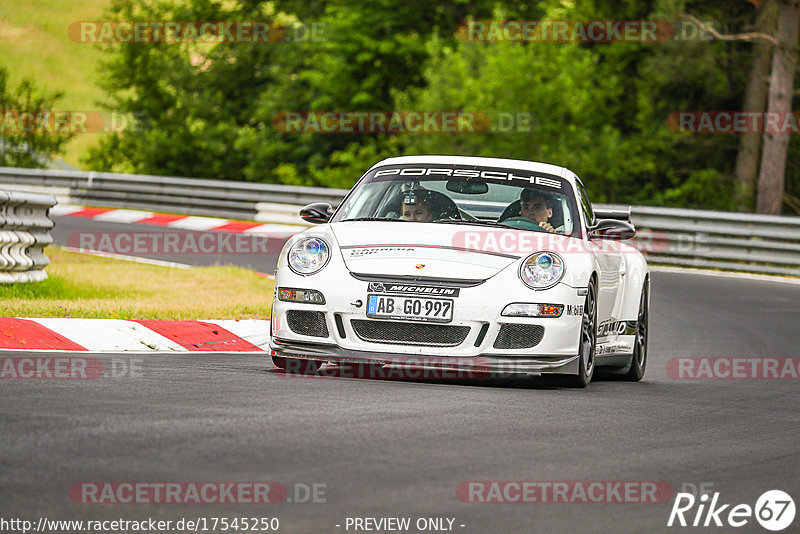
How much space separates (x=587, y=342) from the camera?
851 cm

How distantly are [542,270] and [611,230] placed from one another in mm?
1331

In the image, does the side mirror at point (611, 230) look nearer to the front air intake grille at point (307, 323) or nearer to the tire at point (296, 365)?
the tire at point (296, 365)

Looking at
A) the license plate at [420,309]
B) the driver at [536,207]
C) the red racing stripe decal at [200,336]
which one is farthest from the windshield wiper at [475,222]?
the red racing stripe decal at [200,336]

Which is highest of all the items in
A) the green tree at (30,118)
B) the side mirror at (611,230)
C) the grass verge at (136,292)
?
the green tree at (30,118)

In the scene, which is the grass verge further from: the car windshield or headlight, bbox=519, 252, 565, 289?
headlight, bbox=519, 252, 565, 289

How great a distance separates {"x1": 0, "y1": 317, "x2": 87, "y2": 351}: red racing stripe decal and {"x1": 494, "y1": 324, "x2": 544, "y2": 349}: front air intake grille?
3096 mm

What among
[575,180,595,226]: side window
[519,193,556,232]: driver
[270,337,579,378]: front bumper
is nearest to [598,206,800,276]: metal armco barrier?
Answer: [575,180,595,226]: side window

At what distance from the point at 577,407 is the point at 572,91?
2604 cm

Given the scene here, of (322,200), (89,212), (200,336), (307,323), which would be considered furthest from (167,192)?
(307,323)

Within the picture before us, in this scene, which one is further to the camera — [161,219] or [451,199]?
[161,219]

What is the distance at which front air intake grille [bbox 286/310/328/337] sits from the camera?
26.6 ft

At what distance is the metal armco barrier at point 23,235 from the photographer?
12047 mm

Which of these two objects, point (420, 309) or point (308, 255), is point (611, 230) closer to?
point (420, 309)

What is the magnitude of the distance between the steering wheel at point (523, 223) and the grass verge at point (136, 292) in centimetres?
339
